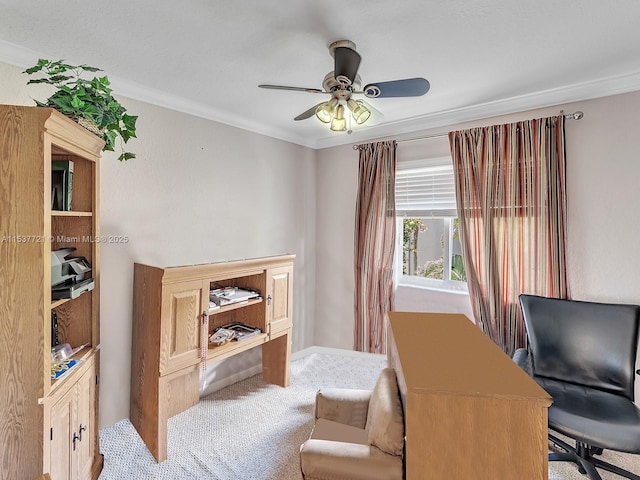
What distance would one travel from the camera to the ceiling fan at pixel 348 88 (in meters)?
1.52

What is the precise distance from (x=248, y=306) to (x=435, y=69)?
2269 mm

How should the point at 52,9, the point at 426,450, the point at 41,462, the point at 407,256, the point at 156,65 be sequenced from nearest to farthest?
1. the point at 426,450
2. the point at 41,462
3. the point at 52,9
4. the point at 156,65
5. the point at 407,256

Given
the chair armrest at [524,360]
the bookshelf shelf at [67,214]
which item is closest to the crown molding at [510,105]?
the chair armrest at [524,360]

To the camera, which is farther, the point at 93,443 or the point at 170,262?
the point at 170,262

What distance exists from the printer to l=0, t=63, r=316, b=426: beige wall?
502 mm

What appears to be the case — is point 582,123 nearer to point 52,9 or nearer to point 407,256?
point 407,256

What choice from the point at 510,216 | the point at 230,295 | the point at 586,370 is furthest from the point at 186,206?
the point at 586,370

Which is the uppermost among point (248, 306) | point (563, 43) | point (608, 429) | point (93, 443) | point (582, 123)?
point (563, 43)

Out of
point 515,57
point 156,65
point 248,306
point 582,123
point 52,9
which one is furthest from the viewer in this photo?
point 248,306

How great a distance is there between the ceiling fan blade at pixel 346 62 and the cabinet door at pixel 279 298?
1616 millimetres

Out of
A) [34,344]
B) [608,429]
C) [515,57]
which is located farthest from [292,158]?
[608,429]

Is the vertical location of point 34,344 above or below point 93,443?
above

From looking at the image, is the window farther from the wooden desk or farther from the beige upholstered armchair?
the wooden desk

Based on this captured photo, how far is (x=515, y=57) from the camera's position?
1.78 metres
